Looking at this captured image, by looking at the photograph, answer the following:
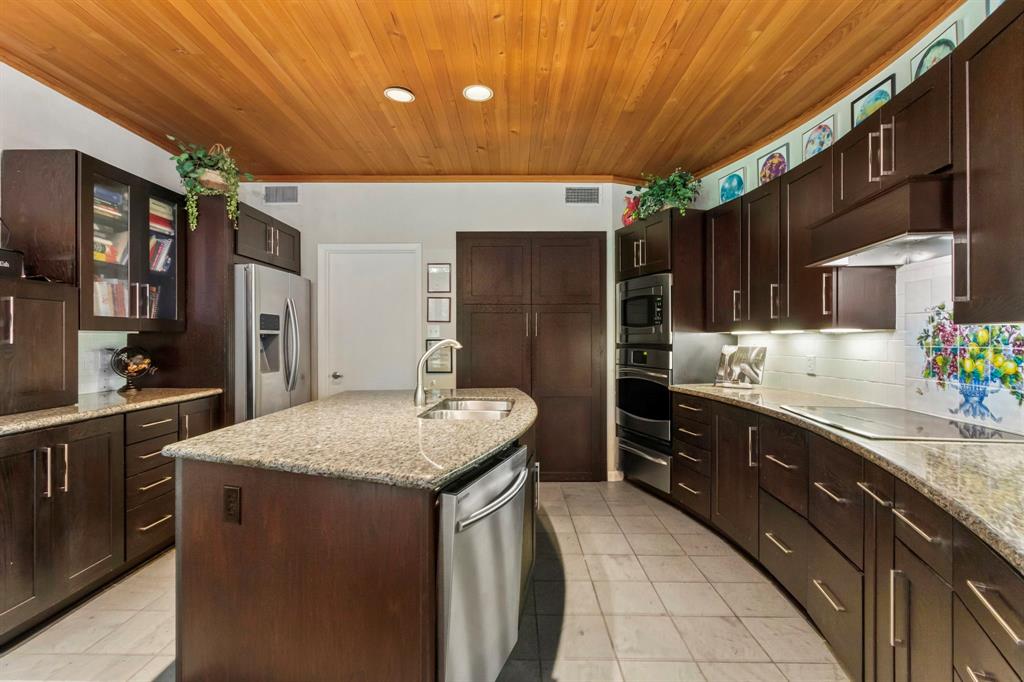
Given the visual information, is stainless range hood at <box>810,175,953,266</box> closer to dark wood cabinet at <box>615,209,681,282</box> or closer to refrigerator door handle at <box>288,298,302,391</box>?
dark wood cabinet at <box>615,209,681,282</box>

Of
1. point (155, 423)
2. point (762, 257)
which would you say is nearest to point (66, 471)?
point (155, 423)

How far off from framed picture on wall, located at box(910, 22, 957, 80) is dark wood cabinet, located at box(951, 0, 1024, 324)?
734 mm

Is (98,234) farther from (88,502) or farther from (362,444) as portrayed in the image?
(362,444)

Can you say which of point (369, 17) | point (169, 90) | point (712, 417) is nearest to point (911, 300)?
point (712, 417)

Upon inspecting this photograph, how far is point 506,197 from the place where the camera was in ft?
13.0

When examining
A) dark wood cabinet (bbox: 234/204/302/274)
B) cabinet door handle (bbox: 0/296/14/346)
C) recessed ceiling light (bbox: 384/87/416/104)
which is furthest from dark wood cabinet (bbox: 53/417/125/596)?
recessed ceiling light (bbox: 384/87/416/104)

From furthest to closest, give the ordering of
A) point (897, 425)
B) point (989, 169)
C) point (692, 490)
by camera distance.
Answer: point (692, 490), point (897, 425), point (989, 169)

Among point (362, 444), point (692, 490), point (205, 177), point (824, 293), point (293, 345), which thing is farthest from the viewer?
point (293, 345)

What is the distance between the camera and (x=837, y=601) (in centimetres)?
165

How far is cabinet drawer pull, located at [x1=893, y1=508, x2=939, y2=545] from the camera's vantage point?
1.13 m

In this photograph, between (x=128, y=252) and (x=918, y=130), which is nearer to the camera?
(x=918, y=130)

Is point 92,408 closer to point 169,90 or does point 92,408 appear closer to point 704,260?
point 169,90

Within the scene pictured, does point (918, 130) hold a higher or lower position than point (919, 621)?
higher

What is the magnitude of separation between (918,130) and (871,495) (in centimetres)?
133
